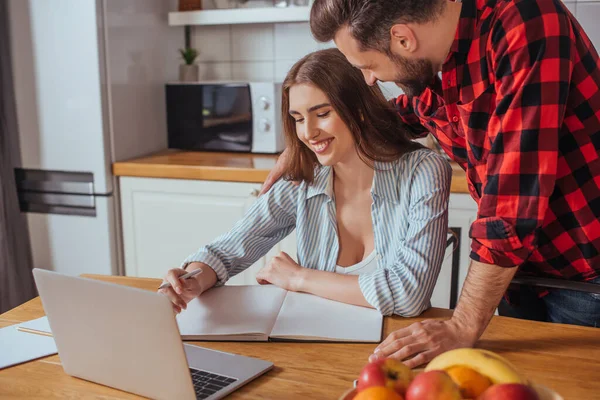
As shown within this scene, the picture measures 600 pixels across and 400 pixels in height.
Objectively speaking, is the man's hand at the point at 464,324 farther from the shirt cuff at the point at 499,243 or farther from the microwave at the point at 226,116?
the microwave at the point at 226,116

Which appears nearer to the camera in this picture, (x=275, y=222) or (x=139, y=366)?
(x=139, y=366)

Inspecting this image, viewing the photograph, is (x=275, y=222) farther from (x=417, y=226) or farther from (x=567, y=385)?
(x=567, y=385)

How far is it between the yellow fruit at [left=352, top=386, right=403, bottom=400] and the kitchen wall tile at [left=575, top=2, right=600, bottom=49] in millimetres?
2267

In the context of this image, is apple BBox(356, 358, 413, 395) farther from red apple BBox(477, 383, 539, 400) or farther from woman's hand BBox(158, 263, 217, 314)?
woman's hand BBox(158, 263, 217, 314)

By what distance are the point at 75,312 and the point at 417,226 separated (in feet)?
2.40

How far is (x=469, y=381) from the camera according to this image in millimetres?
722

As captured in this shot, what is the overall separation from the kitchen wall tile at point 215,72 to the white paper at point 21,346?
2.11 meters

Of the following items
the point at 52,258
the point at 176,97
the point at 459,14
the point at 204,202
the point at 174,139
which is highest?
the point at 459,14

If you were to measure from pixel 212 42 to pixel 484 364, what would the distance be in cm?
270

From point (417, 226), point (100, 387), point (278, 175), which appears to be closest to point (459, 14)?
point (417, 226)

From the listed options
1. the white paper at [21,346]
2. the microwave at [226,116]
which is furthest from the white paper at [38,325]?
the microwave at [226,116]

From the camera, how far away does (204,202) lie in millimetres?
2645

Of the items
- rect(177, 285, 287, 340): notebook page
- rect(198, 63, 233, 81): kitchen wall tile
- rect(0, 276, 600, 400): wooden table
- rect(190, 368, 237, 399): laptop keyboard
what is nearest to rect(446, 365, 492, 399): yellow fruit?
rect(0, 276, 600, 400): wooden table

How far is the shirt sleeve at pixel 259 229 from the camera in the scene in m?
1.58
